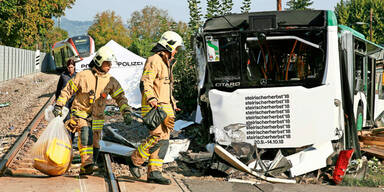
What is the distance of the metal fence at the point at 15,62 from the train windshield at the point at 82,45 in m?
2.44

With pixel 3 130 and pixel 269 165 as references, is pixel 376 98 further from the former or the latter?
pixel 3 130

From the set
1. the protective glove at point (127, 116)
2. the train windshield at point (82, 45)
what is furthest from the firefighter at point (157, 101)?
the train windshield at point (82, 45)

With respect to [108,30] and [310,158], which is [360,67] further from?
[108,30]

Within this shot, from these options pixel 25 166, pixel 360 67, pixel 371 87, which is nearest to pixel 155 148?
pixel 25 166

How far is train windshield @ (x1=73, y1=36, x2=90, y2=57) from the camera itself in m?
29.6

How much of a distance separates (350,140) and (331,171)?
0.67 meters

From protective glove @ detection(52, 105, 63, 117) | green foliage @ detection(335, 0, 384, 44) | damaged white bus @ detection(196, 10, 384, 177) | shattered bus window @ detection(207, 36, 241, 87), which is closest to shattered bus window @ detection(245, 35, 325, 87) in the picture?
damaged white bus @ detection(196, 10, 384, 177)

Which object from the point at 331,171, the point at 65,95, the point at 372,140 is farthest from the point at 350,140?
the point at 65,95

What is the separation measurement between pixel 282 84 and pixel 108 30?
249 ft

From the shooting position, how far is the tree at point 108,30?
3145 inches

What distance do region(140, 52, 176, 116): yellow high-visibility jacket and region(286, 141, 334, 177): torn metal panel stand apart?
2.25 m

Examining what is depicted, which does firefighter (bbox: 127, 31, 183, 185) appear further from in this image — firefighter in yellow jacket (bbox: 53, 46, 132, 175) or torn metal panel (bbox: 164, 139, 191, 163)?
torn metal panel (bbox: 164, 139, 191, 163)

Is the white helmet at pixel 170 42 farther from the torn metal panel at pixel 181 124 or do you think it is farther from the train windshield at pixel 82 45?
the train windshield at pixel 82 45

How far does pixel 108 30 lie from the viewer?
81.1m
